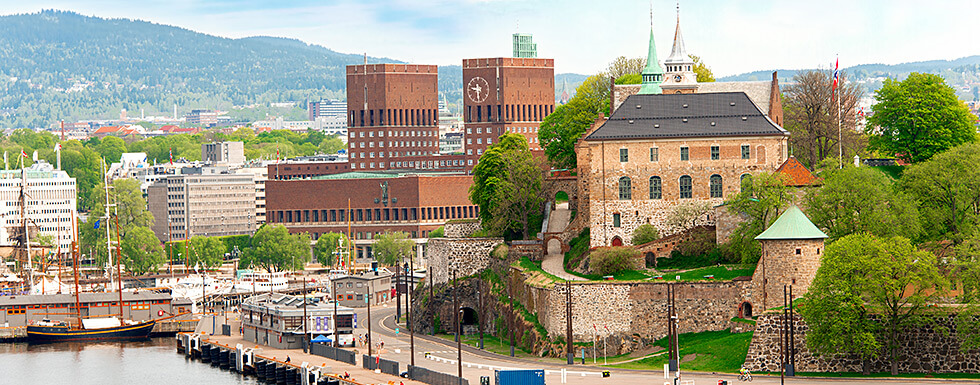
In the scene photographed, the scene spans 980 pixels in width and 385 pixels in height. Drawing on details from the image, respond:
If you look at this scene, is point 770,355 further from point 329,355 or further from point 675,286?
point 329,355

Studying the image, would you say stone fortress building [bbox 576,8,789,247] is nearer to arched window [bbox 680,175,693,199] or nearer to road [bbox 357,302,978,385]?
arched window [bbox 680,175,693,199]

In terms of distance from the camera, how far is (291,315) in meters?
124

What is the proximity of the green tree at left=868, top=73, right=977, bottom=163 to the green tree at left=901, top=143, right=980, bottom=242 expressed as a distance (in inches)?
591

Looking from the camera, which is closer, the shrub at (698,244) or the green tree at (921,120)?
the shrub at (698,244)

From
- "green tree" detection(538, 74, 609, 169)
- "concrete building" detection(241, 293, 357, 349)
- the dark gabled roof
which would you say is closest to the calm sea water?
"concrete building" detection(241, 293, 357, 349)

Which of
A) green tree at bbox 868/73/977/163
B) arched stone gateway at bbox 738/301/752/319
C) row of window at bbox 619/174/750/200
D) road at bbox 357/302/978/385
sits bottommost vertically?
road at bbox 357/302/978/385

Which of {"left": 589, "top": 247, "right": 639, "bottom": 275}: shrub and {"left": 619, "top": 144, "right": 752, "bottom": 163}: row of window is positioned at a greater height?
{"left": 619, "top": 144, "right": 752, "bottom": 163}: row of window

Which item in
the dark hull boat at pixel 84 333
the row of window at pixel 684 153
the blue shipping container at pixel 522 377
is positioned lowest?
the dark hull boat at pixel 84 333

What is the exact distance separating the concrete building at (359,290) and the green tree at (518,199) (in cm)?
3453

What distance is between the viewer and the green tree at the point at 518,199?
13425cm

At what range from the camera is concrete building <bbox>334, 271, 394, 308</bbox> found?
16938cm

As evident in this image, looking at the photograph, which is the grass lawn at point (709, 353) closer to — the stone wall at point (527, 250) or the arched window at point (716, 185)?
the arched window at point (716, 185)

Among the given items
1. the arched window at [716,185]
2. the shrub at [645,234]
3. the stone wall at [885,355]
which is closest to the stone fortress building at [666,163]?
the arched window at [716,185]

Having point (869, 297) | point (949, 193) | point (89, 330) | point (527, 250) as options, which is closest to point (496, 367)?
point (869, 297)
